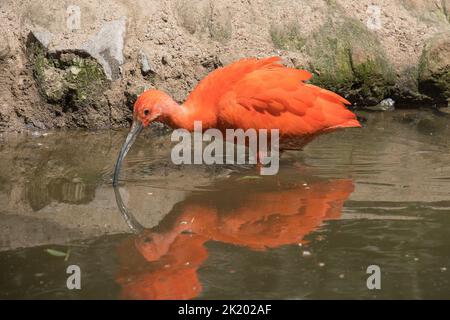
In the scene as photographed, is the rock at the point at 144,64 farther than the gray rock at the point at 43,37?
Yes

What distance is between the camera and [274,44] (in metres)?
9.38

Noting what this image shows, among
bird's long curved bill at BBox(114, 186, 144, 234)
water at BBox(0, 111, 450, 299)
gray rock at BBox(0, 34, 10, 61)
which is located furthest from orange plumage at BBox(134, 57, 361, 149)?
gray rock at BBox(0, 34, 10, 61)

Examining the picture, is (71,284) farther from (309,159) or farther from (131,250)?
(309,159)

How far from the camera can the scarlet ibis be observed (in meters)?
7.16

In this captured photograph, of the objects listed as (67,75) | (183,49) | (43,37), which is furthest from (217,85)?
(43,37)

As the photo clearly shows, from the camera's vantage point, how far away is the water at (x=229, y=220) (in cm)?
496

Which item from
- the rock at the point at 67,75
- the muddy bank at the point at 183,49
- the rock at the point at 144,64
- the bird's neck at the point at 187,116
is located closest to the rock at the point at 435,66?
the muddy bank at the point at 183,49

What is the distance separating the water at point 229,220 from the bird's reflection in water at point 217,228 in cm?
1

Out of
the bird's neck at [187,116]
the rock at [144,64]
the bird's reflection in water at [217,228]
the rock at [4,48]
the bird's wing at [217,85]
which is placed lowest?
the bird's reflection in water at [217,228]

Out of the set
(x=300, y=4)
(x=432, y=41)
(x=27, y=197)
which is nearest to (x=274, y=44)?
(x=300, y=4)

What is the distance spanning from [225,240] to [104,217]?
3.60ft

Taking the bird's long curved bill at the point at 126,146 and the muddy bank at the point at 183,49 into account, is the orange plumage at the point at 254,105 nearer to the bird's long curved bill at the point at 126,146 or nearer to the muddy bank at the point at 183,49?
the bird's long curved bill at the point at 126,146

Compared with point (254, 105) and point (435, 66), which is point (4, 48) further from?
point (435, 66)

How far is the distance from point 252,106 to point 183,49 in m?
2.23
